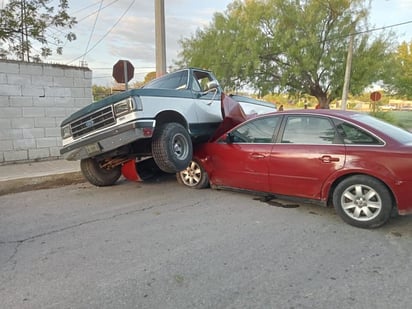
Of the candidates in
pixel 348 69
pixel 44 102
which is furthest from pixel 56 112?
pixel 348 69

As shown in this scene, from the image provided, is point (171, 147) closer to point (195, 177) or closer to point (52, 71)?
point (195, 177)

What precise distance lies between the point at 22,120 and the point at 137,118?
15.5 ft

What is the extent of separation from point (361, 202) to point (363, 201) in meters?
0.03

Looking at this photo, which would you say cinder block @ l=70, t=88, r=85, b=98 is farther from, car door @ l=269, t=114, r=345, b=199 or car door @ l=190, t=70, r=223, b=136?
car door @ l=269, t=114, r=345, b=199

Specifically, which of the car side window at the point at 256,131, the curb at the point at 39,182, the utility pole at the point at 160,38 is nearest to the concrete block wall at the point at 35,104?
the curb at the point at 39,182

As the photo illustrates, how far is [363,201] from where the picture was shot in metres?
4.13

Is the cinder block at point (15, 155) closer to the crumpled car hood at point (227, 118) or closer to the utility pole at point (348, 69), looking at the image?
the crumpled car hood at point (227, 118)

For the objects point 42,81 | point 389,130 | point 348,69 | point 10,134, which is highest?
point 348,69

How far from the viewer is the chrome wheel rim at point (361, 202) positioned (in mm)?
4070

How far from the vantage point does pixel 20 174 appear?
6938mm

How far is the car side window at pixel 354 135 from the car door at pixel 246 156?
0.98 meters

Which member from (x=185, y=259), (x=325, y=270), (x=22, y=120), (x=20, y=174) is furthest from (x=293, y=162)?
(x=22, y=120)

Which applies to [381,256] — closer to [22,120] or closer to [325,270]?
[325,270]

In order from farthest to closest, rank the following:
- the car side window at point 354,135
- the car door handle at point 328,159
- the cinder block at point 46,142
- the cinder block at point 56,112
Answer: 1. the cinder block at point 56,112
2. the cinder block at point 46,142
3. the car door handle at point 328,159
4. the car side window at point 354,135
